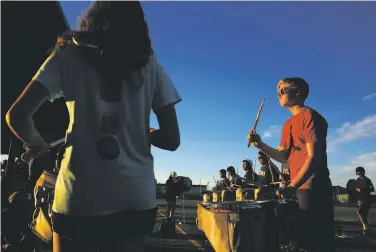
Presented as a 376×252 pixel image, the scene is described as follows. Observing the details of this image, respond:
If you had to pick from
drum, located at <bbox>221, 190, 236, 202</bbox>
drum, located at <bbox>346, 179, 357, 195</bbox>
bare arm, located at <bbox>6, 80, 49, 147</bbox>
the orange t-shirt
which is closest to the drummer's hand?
the orange t-shirt

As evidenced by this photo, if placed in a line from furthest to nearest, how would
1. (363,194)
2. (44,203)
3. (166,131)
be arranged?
(363,194), (44,203), (166,131)

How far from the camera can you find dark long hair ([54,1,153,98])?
1.33m

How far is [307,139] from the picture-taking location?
10.1 ft

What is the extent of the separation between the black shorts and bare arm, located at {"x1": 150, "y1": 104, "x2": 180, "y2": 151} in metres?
0.31

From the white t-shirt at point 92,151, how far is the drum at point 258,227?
68.2 inches

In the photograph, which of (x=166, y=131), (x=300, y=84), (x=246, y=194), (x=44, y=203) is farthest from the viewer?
(x=246, y=194)

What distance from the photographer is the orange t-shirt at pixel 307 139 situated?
3055mm

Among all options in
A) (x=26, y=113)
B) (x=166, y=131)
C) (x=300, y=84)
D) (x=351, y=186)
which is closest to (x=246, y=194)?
(x=300, y=84)

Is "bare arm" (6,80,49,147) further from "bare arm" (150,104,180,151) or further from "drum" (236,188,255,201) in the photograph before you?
"drum" (236,188,255,201)

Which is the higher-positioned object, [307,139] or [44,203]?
[307,139]

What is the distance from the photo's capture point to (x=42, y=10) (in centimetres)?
459

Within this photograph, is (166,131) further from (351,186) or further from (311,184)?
(351,186)

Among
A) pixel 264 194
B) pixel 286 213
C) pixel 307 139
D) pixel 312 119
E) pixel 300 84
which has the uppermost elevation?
pixel 300 84

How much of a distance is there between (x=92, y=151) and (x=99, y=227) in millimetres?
268
